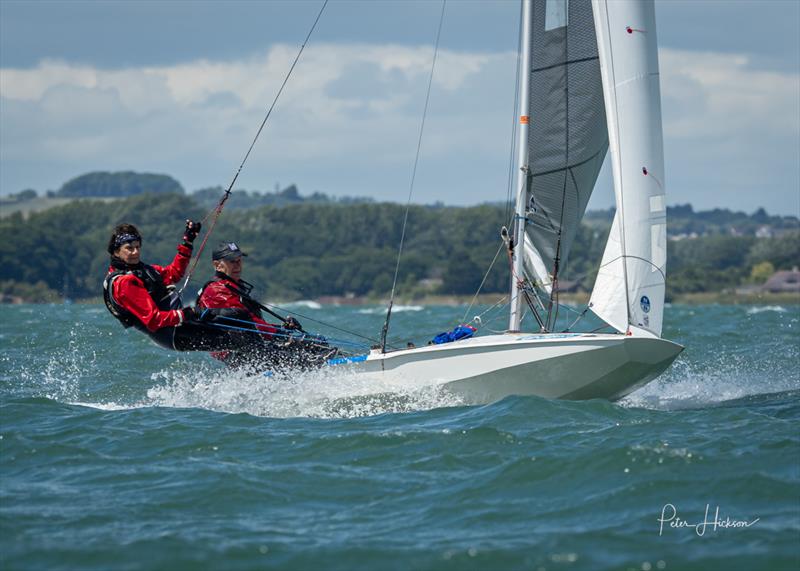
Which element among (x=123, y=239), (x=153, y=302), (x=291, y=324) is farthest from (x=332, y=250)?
(x=153, y=302)

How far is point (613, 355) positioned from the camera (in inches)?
318

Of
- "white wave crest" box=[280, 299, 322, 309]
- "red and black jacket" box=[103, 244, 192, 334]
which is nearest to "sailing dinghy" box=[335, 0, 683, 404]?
"red and black jacket" box=[103, 244, 192, 334]

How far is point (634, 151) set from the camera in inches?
335

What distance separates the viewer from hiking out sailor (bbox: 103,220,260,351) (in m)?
8.71

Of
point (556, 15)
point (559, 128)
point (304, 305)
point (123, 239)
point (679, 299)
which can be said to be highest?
point (556, 15)

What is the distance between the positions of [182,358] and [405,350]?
5.59 m

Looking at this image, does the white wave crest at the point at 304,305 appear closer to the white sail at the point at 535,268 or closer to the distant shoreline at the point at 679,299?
the distant shoreline at the point at 679,299

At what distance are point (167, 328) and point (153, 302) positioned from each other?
9.9 inches

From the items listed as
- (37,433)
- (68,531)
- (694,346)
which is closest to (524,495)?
(68,531)

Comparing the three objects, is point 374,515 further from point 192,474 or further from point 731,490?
point 731,490

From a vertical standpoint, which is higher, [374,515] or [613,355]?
[613,355]

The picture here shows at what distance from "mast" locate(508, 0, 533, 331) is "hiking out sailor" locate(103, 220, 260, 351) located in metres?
2.08

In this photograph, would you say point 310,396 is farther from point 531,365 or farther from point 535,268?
point 535,268

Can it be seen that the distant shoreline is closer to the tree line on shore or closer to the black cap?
the tree line on shore
